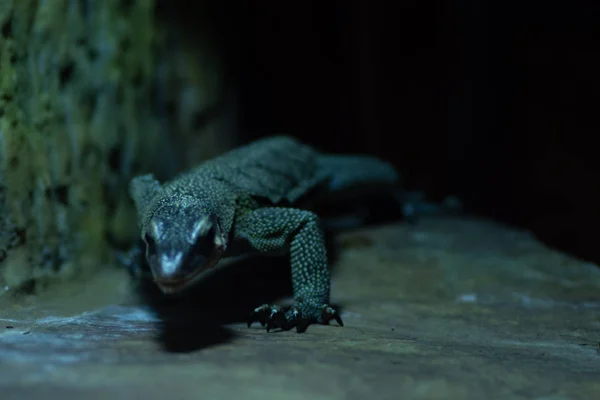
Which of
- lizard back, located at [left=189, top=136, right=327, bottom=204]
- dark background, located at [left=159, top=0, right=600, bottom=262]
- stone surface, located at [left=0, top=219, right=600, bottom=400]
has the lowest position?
stone surface, located at [left=0, top=219, right=600, bottom=400]

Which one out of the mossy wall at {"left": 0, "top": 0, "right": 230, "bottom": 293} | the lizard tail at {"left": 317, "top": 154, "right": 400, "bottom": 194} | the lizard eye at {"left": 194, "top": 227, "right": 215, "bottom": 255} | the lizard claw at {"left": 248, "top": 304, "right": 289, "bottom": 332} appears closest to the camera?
the lizard eye at {"left": 194, "top": 227, "right": 215, "bottom": 255}

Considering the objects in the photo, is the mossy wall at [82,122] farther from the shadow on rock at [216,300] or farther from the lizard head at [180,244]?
the lizard head at [180,244]

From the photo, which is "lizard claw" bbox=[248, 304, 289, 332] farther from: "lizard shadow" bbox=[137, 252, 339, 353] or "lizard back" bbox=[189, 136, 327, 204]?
"lizard back" bbox=[189, 136, 327, 204]

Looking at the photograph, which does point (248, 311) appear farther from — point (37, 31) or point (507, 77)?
point (507, 77)

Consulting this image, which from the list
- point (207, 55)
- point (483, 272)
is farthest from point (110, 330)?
point (207, 55)

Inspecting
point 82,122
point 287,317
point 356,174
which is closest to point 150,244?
point 287,317

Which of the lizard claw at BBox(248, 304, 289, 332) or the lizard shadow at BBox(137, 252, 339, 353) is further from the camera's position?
the lizard claw at BBox(248, 304, 289, 332)

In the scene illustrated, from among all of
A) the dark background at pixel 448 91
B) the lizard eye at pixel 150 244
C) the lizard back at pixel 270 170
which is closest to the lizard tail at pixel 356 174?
the lizard back at pixel 270 170

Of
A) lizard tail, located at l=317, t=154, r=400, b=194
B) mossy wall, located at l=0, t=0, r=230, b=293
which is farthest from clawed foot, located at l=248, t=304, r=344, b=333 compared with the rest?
lizard tail, located at l=317, t=154, r=400, b=194
